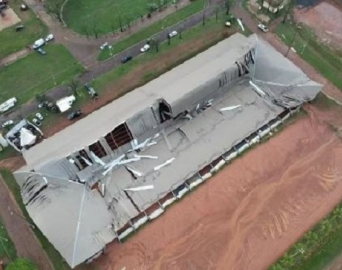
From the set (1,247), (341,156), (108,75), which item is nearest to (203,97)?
(108,75)

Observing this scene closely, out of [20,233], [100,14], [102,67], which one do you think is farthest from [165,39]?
[20,233]

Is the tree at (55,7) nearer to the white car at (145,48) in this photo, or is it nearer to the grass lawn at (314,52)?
the white car at (145,48)

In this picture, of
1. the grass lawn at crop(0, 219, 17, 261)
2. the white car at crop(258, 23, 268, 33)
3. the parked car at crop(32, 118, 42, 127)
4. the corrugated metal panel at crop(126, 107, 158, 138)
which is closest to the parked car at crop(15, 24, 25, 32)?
the parked car at crop(32, 118, 42, 127)

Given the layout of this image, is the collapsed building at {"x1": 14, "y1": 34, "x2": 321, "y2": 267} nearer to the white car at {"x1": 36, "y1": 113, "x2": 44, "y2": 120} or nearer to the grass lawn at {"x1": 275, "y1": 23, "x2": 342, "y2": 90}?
the white car at {"x1": 36, "y1": 113, "x2": 44, "y2": 120}

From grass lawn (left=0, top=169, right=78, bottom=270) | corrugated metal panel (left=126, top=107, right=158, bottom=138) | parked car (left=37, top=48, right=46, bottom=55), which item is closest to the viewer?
grass lawn (left=0, top=169, right=78, bottom=270)

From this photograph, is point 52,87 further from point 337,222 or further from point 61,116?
point 337,222

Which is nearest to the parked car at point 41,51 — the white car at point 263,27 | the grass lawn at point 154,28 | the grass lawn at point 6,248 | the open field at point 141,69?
the grass lawn at point 154,28
